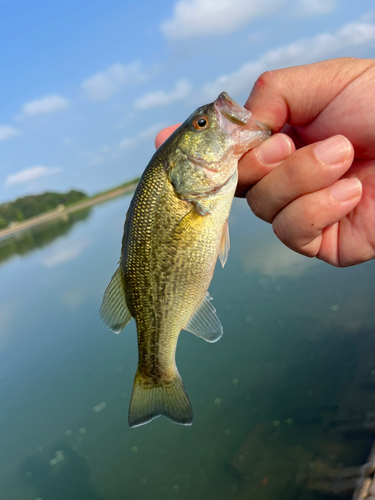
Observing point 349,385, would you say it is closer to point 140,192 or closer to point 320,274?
point 320,274

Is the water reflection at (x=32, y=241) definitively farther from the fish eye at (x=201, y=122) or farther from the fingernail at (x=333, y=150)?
the fingernail at (x=333, y=150)

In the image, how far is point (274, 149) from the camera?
2713mm

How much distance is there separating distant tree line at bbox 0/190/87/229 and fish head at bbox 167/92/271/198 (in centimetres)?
11790

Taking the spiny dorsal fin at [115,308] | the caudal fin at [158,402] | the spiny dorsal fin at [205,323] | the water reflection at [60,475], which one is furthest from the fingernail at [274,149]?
the water reflection at [60,475]

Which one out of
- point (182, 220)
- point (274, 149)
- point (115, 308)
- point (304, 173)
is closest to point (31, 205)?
point (115, 308)

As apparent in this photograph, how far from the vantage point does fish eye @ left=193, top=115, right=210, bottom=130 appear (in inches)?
102

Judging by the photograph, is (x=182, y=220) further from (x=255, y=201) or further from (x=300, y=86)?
(x=300, y=86)

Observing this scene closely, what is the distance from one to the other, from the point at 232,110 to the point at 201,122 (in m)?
0.24

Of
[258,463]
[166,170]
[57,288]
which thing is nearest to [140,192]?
[166,170]

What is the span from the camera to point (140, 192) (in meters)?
2.63

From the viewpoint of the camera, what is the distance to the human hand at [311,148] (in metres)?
2.63

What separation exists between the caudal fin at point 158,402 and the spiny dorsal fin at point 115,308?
0.54 metres

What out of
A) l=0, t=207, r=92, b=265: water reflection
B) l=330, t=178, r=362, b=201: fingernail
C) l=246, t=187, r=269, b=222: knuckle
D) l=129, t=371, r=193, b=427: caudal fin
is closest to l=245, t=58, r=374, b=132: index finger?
l=246, t=187, r=269, b=222: knuckle

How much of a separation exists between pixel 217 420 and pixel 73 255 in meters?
20.2
